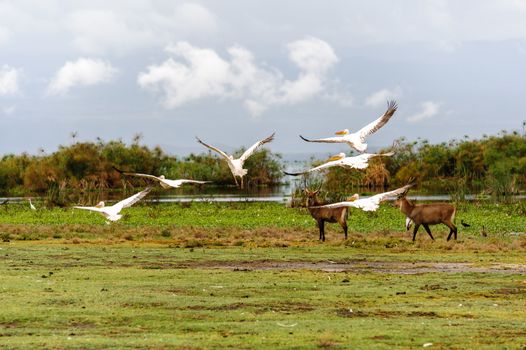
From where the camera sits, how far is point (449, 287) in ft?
56.4

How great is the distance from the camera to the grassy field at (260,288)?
12078 millimetres

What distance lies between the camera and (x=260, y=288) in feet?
55.1

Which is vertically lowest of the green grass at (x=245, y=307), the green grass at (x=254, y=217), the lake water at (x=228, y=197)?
the green grass at (x=245, y=307)

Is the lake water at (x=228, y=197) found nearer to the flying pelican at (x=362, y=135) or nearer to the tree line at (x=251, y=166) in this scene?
the tree line at (x=251, y=166)

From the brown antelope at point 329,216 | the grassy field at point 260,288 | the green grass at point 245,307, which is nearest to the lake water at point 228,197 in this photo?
the brown antelope at point 329,216

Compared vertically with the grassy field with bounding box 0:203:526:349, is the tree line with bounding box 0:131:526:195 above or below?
above

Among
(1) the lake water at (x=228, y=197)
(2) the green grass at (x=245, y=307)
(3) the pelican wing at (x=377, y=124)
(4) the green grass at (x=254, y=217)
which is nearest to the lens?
(2) the green grass at (x=245, y=307)

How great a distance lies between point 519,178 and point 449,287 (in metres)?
58.6

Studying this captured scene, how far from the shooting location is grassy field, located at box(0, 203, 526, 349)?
1208 centimetres

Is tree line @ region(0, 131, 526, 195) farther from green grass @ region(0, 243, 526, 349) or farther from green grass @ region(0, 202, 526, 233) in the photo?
green grass @ region(0, 243, 526, 349)

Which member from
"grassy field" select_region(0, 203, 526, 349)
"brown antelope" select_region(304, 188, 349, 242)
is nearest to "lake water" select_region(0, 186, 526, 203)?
"brown antelope" select_region(304, 188, 349, 242)

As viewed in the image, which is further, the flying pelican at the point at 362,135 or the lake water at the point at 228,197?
the lake water at the point at 228,197

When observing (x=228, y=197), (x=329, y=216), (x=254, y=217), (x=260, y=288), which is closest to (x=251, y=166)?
(x=228, y=197)

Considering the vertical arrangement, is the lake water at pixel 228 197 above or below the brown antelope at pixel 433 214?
above
